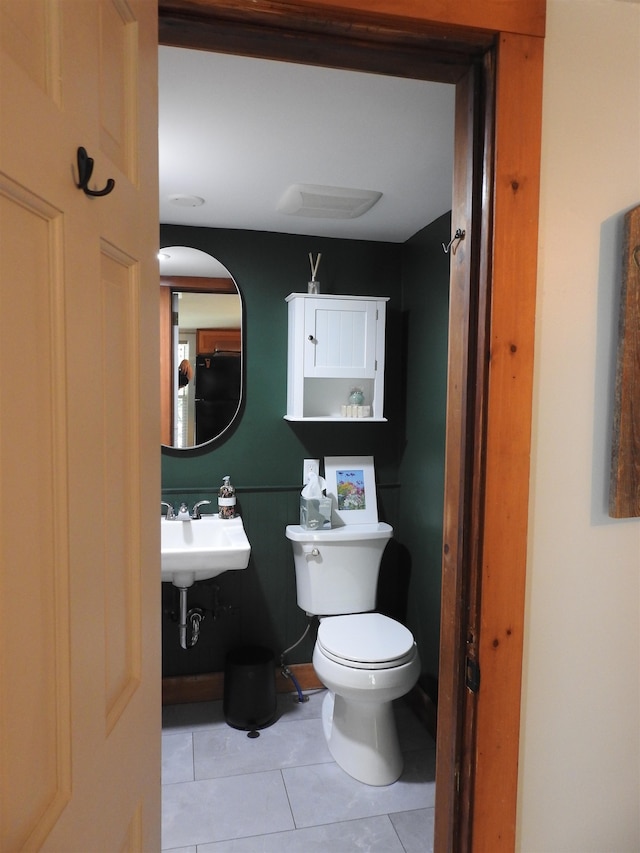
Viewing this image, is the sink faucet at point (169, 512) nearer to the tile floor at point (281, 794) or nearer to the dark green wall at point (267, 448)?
the dark green wall at point (267, 448)

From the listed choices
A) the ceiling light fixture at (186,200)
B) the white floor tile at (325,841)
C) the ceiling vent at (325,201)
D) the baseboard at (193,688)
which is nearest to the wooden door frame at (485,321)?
the white floor tile at (325,841)

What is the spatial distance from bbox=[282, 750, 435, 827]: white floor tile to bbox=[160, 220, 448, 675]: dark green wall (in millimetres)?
634

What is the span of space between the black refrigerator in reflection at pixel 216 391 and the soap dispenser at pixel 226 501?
245 millimetres

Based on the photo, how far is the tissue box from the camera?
276 cm

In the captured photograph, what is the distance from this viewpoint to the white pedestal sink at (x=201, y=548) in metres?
2.30

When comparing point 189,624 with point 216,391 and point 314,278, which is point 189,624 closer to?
point 216,391

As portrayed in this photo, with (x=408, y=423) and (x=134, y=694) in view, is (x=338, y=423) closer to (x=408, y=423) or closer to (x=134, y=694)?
(x=408, y=423)

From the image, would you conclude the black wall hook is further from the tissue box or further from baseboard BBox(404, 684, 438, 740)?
baseboard BBox(404, 684, 438, 740)

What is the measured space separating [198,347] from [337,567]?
1.22 metres

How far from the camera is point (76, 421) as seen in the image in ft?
2.02

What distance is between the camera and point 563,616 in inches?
44.5

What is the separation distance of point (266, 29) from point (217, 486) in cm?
210

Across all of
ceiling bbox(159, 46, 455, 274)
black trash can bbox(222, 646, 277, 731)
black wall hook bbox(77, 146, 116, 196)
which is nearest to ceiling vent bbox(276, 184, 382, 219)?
ceiling bbox(159, 46, 455, 274)

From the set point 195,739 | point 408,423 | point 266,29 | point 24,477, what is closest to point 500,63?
point 266,29
